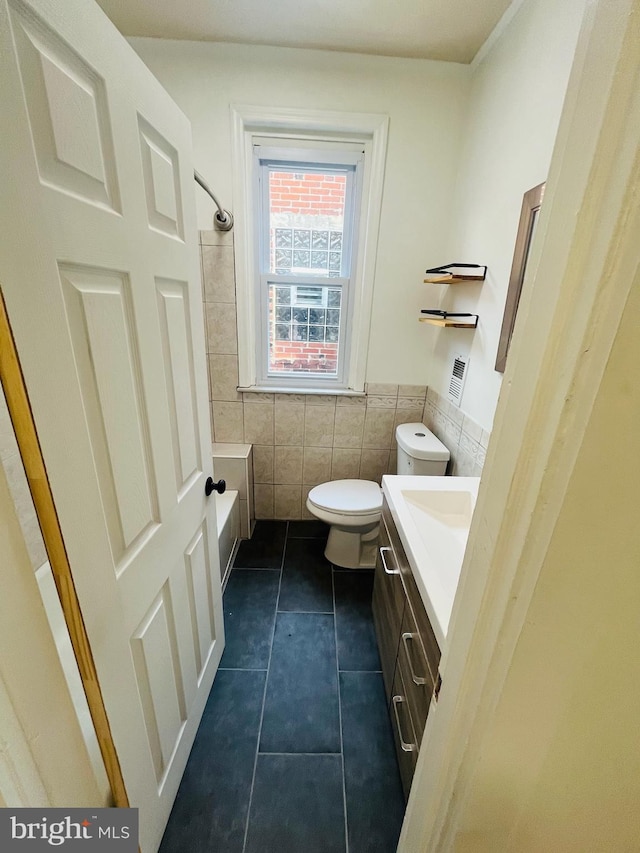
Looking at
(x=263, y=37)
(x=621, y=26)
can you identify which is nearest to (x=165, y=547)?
(x=621, y=26)

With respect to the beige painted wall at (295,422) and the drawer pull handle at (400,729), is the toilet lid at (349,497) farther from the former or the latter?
the drawer pull handle at (400,729)

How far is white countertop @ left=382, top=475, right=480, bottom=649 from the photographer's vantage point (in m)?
0.86

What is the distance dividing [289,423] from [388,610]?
1.22m

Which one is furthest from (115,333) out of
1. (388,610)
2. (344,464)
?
(344,464)

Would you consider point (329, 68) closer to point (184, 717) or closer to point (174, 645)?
point (174, 645)

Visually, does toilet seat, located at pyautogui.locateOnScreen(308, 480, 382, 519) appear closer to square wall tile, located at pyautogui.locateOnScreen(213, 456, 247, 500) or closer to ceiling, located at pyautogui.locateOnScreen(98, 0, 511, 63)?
square wall tile, located at pyautogui.locateOnScreen(213, 456, 247, 500)

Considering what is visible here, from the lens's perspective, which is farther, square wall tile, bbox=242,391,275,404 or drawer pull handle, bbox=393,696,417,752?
square wall tile, bbox=242,391,275,404

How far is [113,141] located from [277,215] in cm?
156

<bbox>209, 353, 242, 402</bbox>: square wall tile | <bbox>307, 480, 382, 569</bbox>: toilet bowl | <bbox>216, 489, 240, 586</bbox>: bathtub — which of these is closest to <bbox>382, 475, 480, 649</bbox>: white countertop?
<bbox>307, 480, 382, 569</bbox>: toilet bowl

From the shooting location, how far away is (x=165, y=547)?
89 centimetres

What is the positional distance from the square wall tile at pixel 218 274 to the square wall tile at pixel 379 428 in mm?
1070

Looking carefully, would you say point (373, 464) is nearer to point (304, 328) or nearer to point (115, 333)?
point (304, 328)

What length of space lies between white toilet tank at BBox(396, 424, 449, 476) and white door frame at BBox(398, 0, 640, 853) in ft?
4.16

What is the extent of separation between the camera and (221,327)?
2.03 metres
